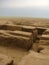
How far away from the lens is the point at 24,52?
4.16 m

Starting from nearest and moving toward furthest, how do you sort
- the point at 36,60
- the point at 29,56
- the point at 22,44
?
the point at 36,60 < the point at 29,56 < the point at 22,44

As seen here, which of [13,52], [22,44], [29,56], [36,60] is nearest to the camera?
[36,60]

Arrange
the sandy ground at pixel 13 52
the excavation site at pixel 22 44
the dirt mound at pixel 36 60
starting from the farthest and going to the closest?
1. the sandy ground at pixel 13 52
2. the excavation site at pixel 22 44
3. the dirt mound at pixel 36 60

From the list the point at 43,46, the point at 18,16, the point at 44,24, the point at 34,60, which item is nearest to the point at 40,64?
the point at 34,60

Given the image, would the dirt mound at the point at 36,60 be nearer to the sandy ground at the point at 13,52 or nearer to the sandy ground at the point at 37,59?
the sandy ground at the point at 37,59

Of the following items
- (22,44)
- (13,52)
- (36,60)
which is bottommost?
(36,60)

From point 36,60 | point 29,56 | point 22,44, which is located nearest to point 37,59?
point 36,60

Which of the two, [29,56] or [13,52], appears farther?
[13,52]

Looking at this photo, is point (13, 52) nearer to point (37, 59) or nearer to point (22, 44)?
point (22, 44)

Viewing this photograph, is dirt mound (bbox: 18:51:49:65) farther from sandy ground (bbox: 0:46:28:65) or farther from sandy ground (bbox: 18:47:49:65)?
sandy ground (bbox: 0:46:28:65)

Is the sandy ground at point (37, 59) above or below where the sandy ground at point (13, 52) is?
below

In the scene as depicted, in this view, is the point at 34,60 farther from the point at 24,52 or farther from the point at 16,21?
the point at 16,21

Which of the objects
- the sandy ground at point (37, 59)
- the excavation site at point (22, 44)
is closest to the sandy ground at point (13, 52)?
the excavation site at point (22, 44)

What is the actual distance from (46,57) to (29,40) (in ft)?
4.25
